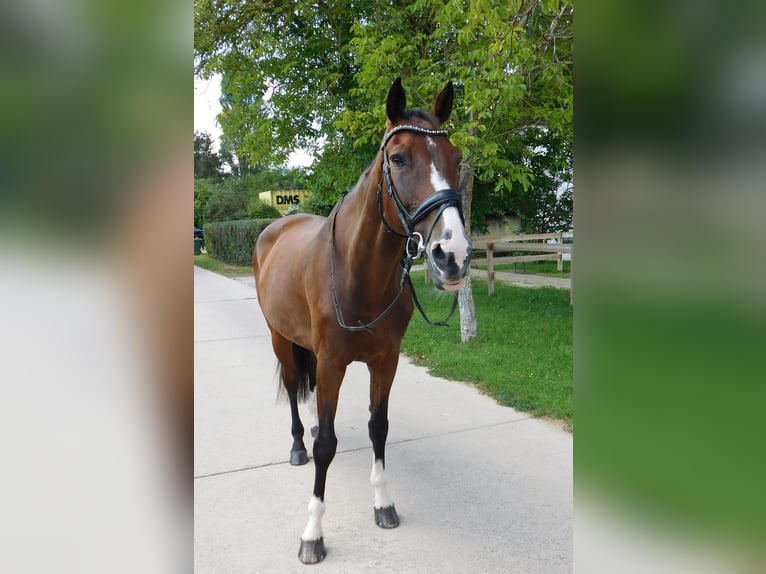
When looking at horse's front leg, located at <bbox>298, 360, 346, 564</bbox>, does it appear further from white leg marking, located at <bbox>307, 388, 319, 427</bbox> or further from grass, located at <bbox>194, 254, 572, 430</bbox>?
white leg marking, located at <bbox>307, 388, 319, 427</bbox>

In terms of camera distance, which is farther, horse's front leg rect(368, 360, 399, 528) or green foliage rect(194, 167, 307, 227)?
green foliage rect(194, 167, 307, 227)

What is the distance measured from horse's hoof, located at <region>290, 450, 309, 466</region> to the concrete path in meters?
0.06

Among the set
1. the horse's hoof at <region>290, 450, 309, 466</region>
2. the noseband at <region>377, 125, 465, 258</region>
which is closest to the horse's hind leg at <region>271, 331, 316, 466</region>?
the horse's hoof at <region>290, 450, 309, 466</region>

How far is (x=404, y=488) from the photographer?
9.96 feet

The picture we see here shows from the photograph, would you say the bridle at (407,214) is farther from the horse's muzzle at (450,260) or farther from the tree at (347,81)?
the tree at (347,81)

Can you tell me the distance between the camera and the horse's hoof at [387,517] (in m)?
2.64

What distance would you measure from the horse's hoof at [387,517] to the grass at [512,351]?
1201 mm

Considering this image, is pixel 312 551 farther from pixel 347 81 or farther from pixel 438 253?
pixel 347 81

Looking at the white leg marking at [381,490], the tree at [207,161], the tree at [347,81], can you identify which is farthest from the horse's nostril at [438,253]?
the tree at [207,161]

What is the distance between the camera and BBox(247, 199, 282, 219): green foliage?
21.7 meters

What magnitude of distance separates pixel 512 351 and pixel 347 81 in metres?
4.46
